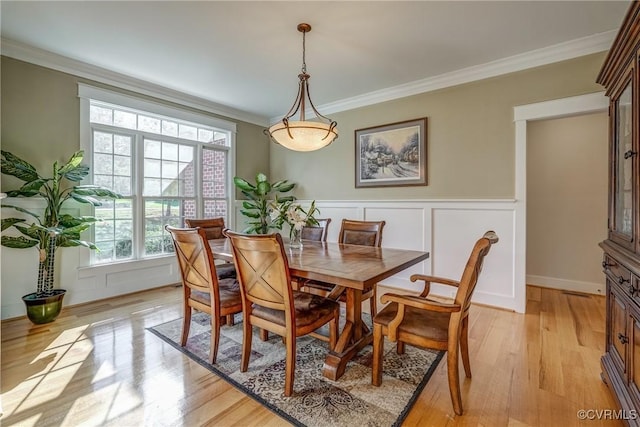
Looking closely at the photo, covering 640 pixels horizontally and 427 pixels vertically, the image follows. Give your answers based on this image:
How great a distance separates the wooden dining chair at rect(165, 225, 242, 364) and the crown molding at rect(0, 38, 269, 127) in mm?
2467

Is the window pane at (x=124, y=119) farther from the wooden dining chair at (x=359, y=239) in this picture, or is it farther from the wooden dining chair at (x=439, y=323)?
the wooden dining chair at (x=439, y=323)

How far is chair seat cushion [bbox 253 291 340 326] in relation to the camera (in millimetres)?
1818

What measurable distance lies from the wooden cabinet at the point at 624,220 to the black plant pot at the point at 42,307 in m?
4.28

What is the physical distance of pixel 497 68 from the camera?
3.18m

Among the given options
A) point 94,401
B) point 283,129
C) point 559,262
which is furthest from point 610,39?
point 94,401

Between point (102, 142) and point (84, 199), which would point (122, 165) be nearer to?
point (102, 142)

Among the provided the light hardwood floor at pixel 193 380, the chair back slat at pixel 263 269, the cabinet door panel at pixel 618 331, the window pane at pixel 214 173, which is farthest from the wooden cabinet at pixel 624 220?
the window pane at pixel 214 173

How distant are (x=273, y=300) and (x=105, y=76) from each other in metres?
3.49

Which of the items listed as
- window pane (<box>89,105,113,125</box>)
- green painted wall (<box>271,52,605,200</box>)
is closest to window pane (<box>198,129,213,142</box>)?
window pane (<box>89,105,113,125</box>)

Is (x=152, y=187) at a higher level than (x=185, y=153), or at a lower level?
lower

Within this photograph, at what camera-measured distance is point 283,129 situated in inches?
98.1

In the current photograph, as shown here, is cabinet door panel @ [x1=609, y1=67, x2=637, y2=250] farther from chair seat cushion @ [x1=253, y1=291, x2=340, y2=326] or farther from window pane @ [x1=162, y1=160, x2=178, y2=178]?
window pane @ [x1=162, y1=160, x2=178, y2=178]

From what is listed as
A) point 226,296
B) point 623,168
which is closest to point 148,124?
point 226,296

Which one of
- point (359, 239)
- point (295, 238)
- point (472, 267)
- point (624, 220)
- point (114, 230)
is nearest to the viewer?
point (472, 267)
